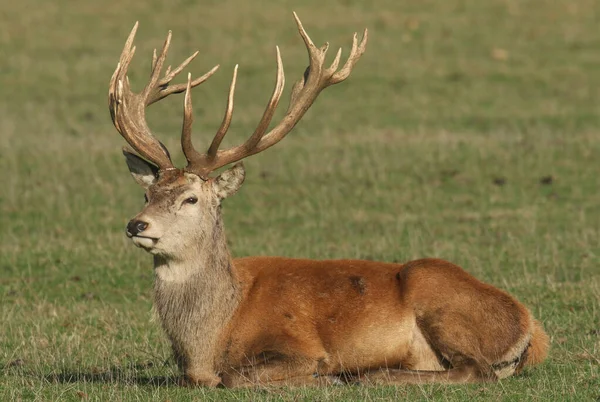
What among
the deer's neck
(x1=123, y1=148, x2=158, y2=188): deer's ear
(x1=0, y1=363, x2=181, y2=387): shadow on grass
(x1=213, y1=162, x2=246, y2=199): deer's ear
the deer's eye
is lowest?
(x1=0, y1=363, x2=181, y2=387): shadow on grass

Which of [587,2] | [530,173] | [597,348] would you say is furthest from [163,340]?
[587,2]

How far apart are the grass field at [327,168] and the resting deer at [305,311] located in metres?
0.29

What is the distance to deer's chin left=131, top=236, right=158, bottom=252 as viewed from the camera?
27.0ft

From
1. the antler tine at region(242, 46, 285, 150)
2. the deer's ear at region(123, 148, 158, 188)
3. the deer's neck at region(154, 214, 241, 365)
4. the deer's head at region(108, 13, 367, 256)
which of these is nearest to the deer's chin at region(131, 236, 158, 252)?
the deer's head at region(108, 13, 367, 256)

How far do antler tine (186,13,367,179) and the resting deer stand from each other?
22 mm

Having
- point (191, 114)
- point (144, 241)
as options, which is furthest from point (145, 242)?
point (191, 114)

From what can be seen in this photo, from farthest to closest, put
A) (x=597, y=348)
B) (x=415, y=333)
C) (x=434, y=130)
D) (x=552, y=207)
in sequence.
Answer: (x=434, y=130) < (x=552, y=207) < (x=597, y=348) < (x=415, y=333)

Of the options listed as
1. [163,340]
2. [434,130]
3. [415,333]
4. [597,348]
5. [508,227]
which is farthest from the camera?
[434,130]

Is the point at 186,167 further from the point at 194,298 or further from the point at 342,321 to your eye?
the point at 342,321

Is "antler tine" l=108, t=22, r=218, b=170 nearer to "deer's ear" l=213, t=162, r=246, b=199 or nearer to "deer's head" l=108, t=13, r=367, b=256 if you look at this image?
"deer's head" l=108, t=13, r=367, b=256

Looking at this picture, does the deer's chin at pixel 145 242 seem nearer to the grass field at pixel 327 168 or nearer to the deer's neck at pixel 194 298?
the deer's neck at pixel 194 298

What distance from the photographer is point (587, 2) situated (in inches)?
1288

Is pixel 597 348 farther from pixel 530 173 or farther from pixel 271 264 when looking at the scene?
pixel 530 173

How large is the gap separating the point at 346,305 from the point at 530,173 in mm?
9840
